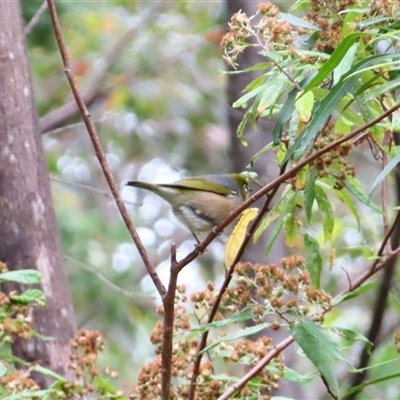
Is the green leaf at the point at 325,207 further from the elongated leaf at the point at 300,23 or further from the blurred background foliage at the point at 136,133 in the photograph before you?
the blurred background foliage at the point at 136,133

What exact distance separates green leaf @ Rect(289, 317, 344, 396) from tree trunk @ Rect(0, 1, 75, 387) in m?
1.36

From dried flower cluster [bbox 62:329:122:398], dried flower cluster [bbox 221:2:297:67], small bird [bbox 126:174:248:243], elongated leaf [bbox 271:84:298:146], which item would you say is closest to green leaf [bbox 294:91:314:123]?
elongated leaf [bbox 271:84:298:146]

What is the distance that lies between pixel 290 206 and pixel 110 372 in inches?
24.5

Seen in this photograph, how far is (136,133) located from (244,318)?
19.2ft

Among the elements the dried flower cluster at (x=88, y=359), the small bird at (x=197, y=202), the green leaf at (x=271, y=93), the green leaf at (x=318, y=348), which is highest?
the small bird at (x=197, y=202)

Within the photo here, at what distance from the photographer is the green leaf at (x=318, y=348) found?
57.9 inches

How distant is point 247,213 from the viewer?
170 cm

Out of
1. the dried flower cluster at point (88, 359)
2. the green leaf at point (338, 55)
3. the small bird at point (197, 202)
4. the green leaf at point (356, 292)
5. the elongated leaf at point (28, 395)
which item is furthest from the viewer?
the small bird at point (197, 202)

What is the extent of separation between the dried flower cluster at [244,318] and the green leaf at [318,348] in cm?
4

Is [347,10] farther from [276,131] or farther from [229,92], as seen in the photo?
[229,92]

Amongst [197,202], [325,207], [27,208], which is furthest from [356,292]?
[27,208]

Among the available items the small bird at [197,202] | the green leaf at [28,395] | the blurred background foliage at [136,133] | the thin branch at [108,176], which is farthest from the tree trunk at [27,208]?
the blurred background foliage at [136,133]

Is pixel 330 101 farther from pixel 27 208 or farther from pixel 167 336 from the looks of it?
pixel 27 208

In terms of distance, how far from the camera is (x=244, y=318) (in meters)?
1.55
